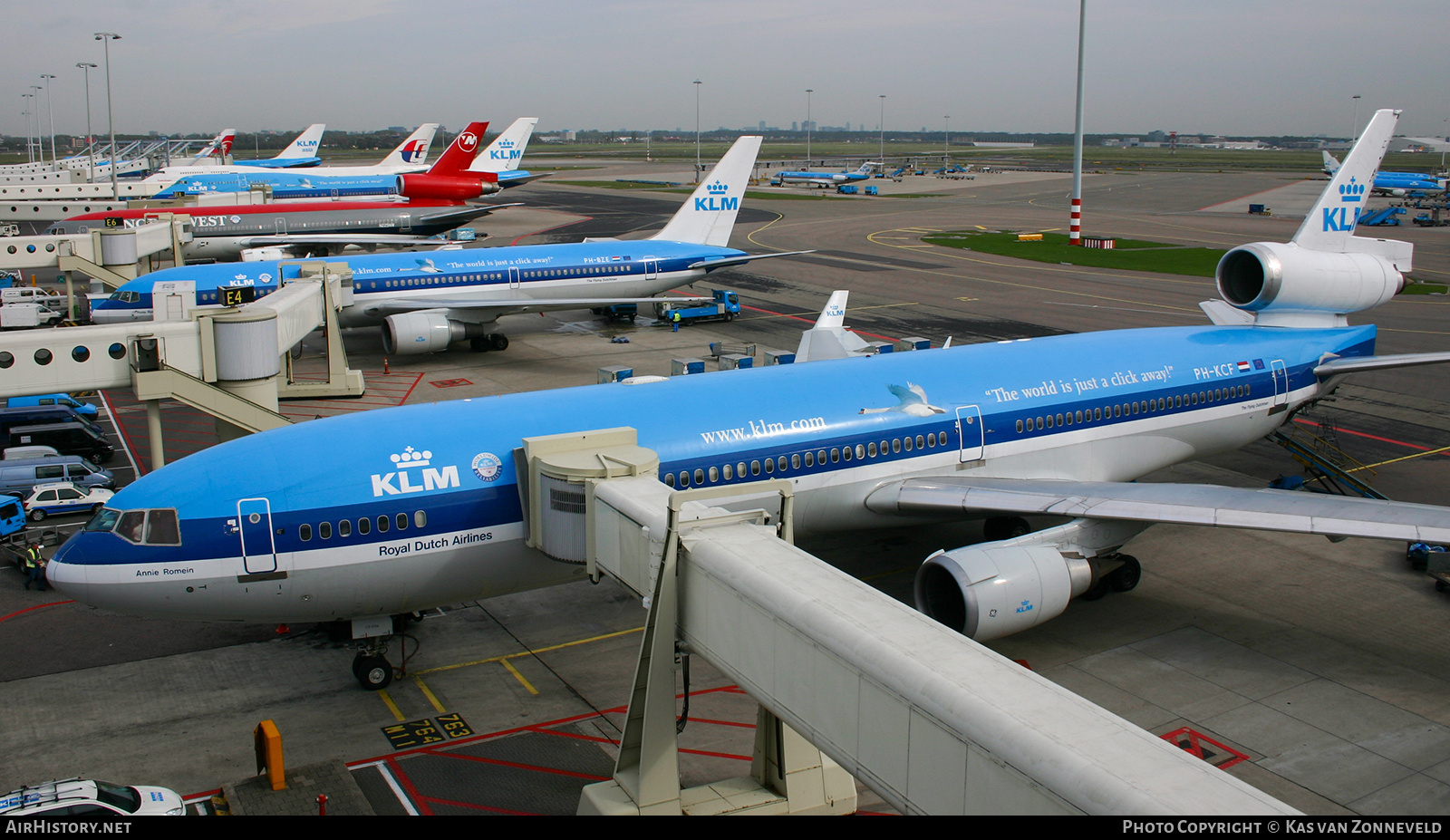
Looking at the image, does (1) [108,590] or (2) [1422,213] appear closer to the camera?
(1) [108,590]

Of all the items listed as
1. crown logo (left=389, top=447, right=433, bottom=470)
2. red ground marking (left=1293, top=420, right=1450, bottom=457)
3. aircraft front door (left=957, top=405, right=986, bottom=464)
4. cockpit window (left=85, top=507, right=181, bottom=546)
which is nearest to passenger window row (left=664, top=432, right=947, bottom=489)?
aircraft front door (left=957, top=405, right=986, bottom=464)

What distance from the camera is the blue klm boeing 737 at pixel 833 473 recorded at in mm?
15828

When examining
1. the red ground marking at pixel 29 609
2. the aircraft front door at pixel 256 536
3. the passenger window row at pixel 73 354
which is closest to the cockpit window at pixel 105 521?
the aircraft front door at pixel 256 536

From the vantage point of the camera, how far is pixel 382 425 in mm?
17406

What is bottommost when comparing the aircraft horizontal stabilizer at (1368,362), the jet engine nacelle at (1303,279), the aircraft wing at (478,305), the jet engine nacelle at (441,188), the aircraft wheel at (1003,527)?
the aircraft wheel at (1003,527)

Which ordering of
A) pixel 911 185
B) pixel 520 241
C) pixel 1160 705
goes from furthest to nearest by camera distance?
pixel 911 185 → pixel 520 241 → pixel 1160 705

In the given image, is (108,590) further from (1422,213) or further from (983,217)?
(1422,213)

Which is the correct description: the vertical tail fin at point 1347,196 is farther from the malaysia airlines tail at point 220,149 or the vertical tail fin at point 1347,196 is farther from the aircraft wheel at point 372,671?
the malaysia airlines tail at point 220,149

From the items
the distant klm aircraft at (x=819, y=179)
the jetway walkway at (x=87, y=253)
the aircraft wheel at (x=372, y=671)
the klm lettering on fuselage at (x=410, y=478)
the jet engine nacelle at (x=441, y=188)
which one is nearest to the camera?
the klm lettering on fuselage at (x=410, y=478)

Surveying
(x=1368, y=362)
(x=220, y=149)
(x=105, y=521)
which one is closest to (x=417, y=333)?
(x=105, y=521)

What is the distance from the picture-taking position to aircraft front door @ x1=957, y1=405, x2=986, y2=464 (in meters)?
21.4

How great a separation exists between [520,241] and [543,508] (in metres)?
72.3

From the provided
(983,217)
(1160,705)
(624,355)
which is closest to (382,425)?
(1160,705)

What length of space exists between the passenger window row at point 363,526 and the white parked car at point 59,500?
500 inches
